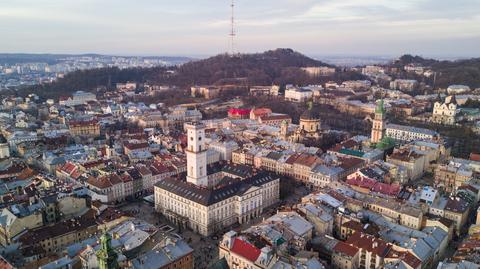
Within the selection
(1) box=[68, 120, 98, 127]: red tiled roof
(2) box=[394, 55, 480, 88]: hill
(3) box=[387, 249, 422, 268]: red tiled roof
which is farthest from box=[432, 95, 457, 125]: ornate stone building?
(1) box=[68, 120, 98, 127]: red tiled roof

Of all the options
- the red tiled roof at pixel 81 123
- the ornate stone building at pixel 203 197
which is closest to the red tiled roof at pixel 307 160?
the ornate stone building at pixel 203 197

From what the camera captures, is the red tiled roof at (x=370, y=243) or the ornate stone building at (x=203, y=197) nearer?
the red tiled roof at (x=370, y=243)

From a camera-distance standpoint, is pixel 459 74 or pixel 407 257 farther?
pixel 459 74

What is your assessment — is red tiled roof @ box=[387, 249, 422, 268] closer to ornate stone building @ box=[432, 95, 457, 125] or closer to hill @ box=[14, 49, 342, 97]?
ornate stone building @ box=[432, 95, 457, 125]

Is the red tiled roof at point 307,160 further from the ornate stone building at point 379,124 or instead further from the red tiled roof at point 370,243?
the red tiled roof at point 370,243

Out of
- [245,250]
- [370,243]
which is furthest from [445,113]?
[245,250]

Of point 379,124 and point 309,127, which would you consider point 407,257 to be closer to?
point 379,124
